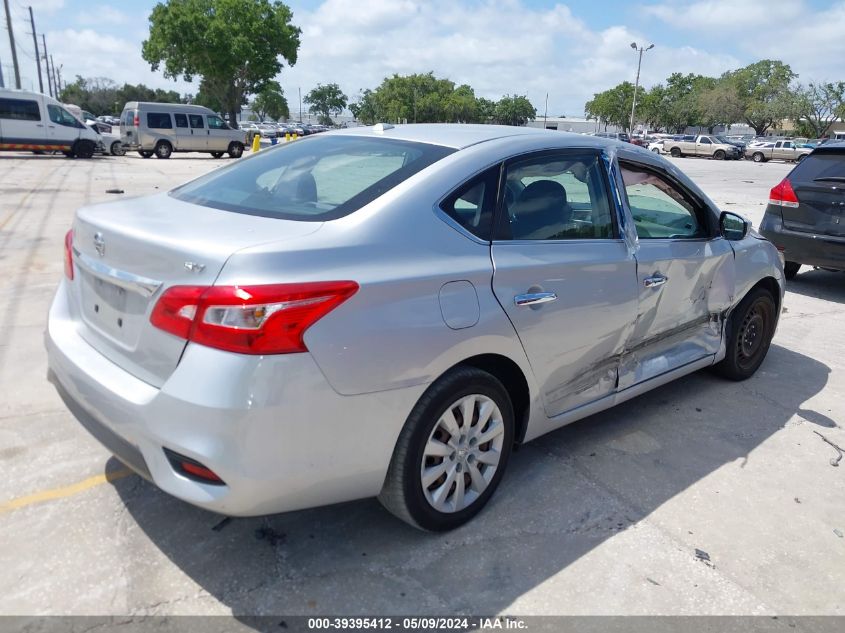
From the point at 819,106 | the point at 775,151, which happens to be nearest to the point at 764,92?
the point at 819,106

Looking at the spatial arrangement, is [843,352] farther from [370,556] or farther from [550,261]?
[370,556]

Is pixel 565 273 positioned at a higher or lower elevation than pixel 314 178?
lower

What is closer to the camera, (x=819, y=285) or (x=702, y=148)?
(x=819, y=285)

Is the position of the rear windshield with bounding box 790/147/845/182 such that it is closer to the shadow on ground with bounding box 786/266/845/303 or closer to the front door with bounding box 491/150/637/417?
the shadow on ground with bounding box 786/266/845/303

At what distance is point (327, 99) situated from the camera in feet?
463

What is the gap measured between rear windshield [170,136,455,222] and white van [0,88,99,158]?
24246 millimetres

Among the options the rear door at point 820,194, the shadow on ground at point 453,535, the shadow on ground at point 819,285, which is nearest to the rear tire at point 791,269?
the shadow on ground at point 819,285

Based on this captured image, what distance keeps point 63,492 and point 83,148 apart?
81.5 ft

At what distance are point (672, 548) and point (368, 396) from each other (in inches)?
60.4

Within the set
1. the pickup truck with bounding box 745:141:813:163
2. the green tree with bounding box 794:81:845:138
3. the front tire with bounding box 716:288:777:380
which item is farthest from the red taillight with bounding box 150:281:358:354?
the green tree with bounding box 794:81:845:138

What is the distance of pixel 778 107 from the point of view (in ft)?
236

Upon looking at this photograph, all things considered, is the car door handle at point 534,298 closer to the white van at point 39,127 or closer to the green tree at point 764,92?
the white van at point 39,127

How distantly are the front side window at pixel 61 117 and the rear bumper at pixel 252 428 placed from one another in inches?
1004

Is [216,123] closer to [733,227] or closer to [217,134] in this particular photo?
[217,134]
